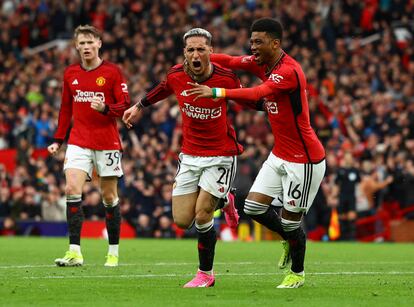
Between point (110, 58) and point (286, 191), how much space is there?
69.9ft

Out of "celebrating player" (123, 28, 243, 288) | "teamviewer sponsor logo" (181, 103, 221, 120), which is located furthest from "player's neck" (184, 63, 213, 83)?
"teamviewer sponsor logo" (181, 103, 221, 120)

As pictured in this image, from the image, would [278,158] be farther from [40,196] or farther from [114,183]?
[40,196]

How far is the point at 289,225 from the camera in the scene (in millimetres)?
10672

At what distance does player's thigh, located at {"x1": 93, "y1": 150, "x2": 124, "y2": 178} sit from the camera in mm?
13625

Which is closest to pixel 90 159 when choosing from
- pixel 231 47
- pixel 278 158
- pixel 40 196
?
pixel 278 158

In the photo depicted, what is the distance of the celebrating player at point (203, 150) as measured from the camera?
10750 millimetres

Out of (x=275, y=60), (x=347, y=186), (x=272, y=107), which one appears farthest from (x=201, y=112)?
(x=347, y=186)

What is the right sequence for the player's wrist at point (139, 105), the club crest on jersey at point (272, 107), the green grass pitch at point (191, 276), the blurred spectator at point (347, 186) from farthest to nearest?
the blurred spectator at point (347, 186), the player's wrist at point (139, 105), the club crest on jersey at point (272, 107), the green grass pitch at point (191, 276)

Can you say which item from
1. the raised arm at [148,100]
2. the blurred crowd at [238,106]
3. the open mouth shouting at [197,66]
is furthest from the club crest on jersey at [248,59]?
the blurred crowd at [238,106]

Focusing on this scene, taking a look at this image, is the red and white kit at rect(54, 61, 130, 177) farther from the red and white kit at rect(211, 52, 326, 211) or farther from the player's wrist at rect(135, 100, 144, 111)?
the red and white kit at rect(211, 52, 326, 211)

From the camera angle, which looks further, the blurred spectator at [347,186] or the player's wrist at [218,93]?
the blurred spectator at [347,186]

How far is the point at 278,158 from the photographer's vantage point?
10.8m

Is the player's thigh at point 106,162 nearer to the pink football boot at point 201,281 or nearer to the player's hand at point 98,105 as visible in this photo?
the player's hand at point 98,105

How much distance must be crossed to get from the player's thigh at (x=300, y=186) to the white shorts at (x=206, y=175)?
64 cm
